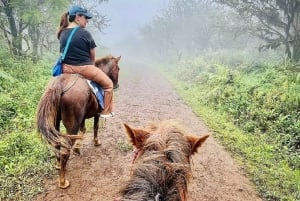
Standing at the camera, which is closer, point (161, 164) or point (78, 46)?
point (161, 164)

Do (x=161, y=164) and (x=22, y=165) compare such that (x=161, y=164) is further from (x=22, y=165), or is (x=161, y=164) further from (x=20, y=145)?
(x=20, y=145)

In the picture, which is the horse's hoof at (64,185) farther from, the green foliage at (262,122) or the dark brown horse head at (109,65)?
the green foliage at (262,122)

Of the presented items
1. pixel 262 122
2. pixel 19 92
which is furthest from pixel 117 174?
pixel 19 92

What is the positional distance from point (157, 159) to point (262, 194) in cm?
369

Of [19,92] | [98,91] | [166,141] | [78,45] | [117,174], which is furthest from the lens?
[19,92]

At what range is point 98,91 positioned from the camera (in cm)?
617

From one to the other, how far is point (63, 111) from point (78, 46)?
1217 millimetres

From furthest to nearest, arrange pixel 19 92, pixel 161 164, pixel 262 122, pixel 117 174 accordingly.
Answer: pixel 19 92, pixel 262 122, pixel 117 174, pixel 161 164

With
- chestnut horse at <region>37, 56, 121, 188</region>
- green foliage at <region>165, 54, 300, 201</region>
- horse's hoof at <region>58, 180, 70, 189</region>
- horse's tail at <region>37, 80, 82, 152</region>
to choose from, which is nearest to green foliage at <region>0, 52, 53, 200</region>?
horse's hoof at <region>58, 180, 70, 189</region>

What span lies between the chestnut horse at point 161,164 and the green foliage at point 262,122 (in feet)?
11.0

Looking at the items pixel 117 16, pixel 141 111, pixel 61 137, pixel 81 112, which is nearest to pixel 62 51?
pixel 81 112

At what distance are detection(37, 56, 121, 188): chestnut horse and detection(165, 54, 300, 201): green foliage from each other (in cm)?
322

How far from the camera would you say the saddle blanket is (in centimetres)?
596

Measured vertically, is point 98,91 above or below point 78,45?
below
